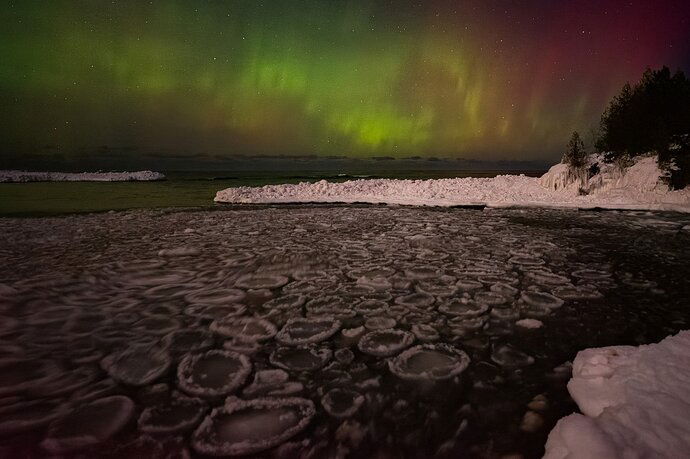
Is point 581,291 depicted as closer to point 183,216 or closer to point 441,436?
point 441,436

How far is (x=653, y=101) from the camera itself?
1211 centimetres

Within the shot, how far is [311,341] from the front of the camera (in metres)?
2.38

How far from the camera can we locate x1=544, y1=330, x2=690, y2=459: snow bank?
4.51ft

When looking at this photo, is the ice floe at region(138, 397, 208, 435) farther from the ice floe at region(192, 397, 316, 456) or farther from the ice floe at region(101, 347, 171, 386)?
the ice floe at region(101, 347, 171, 386)

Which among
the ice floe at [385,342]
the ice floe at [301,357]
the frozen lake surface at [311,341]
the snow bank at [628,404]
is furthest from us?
the ice floe at [385,342]

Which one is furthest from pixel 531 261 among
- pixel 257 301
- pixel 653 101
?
pixel 653 101

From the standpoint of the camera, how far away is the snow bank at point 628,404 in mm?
1374

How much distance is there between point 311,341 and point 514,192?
12.8m

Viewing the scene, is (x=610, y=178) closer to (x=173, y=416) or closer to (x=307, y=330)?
(x=307, y=330)

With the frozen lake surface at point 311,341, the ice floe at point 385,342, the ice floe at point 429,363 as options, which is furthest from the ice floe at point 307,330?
the ice floe at point 429,363

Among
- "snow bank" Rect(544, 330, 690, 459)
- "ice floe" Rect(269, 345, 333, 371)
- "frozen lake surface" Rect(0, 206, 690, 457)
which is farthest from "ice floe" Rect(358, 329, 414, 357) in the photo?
"snow bank" Rect(544, 330, 690, 459)

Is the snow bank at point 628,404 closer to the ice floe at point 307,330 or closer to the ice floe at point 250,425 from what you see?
the ice floe at point 250,425

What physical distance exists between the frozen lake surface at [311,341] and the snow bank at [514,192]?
641cm

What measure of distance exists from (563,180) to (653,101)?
403 centimetres
